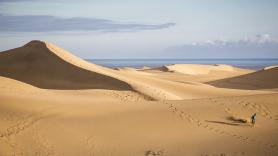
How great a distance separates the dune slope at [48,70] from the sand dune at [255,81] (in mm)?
15995

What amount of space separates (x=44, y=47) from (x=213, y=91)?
11659 millimetres

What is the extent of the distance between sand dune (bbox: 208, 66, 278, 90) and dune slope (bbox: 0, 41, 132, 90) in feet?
52.5

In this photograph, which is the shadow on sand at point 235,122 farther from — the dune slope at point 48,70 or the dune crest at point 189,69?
the dune crest at point 189,69

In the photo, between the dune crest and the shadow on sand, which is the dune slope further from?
the dune crest

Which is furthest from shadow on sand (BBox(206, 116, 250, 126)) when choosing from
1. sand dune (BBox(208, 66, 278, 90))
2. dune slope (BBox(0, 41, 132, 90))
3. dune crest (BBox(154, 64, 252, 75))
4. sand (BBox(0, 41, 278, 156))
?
dune crest (BBox(154, 64, 252, 75))

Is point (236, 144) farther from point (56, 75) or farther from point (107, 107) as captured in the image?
point (56, 75)

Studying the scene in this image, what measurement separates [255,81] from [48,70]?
20831 millimetres

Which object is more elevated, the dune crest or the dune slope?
the dune crest

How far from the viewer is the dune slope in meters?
21.5

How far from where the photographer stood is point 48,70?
77.0 feet

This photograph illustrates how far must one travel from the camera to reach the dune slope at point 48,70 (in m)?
21.5

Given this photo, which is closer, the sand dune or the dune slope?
the dune slope

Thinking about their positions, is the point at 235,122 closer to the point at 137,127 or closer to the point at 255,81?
the point at 137,127

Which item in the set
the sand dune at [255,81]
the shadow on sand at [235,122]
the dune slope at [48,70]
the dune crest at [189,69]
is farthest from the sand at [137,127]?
the dune crest at [189,69]
